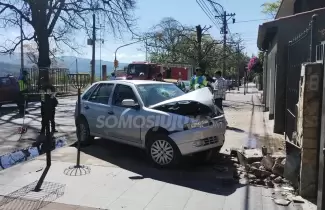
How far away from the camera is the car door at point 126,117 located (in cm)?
732

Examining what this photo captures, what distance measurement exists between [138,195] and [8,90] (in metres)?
14.7

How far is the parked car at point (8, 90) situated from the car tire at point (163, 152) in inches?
524

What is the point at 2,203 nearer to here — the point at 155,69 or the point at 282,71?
the point at 282,71

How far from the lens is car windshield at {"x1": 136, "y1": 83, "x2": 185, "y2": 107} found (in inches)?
297

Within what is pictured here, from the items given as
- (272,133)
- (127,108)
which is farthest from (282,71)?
(127,108)

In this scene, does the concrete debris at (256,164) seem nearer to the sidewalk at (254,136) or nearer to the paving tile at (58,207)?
the sidewalk at (254,136)

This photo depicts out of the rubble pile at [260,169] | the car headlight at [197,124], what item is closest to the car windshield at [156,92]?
the car headlight at [197,124]

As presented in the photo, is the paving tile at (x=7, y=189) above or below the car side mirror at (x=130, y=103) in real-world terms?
below


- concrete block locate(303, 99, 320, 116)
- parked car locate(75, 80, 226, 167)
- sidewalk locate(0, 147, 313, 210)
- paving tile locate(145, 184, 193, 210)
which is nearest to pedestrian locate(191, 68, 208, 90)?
parked car locate(75, 80, 226, 167)

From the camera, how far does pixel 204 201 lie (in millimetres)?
5234

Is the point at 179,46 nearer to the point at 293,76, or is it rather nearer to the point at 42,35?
the point at 42,35

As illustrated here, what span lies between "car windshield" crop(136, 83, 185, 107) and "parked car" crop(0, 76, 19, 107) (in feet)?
40.5

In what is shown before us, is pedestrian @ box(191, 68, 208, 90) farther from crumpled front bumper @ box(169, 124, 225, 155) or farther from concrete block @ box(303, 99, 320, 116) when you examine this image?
concrete block @ box(303, 99, 320, 116)

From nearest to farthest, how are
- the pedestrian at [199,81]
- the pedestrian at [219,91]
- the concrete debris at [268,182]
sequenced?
the concrete debris at [268,182]
the pedestrian at [199,81]
the pedestrian at [219,91]
